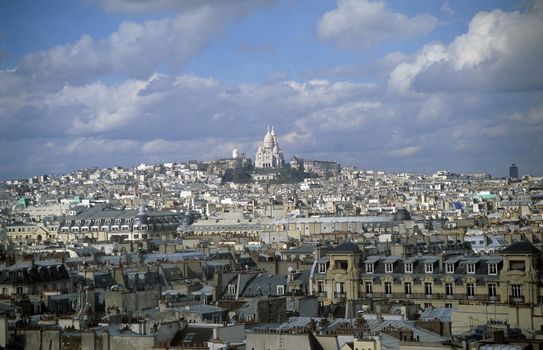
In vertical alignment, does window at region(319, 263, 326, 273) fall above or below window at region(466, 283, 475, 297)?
above

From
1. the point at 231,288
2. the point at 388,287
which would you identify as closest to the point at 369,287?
the point at 388,287

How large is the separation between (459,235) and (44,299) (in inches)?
1322

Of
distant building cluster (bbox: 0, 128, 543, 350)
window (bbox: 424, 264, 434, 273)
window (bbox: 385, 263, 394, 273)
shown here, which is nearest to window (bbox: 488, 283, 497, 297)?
distant building cluster (bbox: 0, 128, 543, 350)

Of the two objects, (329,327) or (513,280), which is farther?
(513,280)

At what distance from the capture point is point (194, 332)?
24484 mm

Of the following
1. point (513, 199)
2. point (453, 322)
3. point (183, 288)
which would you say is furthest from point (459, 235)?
point (513, 199)

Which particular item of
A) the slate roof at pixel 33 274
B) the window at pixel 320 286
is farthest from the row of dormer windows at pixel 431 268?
the slate roof at pixel 33 274

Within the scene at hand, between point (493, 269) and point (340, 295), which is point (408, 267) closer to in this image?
point (340, 295)

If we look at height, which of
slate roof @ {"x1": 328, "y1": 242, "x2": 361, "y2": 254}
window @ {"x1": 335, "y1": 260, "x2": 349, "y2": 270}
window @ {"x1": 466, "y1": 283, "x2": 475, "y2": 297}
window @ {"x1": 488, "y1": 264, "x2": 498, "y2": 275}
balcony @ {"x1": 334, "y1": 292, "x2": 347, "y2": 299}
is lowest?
balcony @ {"x1": 334, "y1": 292, "x2": 347, "y2": 299}

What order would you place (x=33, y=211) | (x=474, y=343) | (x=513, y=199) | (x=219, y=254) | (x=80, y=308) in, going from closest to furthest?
(x=474, y=343)
(x=80, y=308)
(x=219, y=254)
(x=33, y=211)
(x=513, y=199)

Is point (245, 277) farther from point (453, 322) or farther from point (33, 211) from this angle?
point (33, 211)

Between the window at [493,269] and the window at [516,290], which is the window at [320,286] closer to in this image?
the window at [493,269]

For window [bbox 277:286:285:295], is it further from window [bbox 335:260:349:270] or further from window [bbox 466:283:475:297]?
window [bbox 466:283:475:297]

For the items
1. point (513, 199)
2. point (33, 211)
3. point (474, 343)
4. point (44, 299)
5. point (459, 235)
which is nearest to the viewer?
point (474, 343)
